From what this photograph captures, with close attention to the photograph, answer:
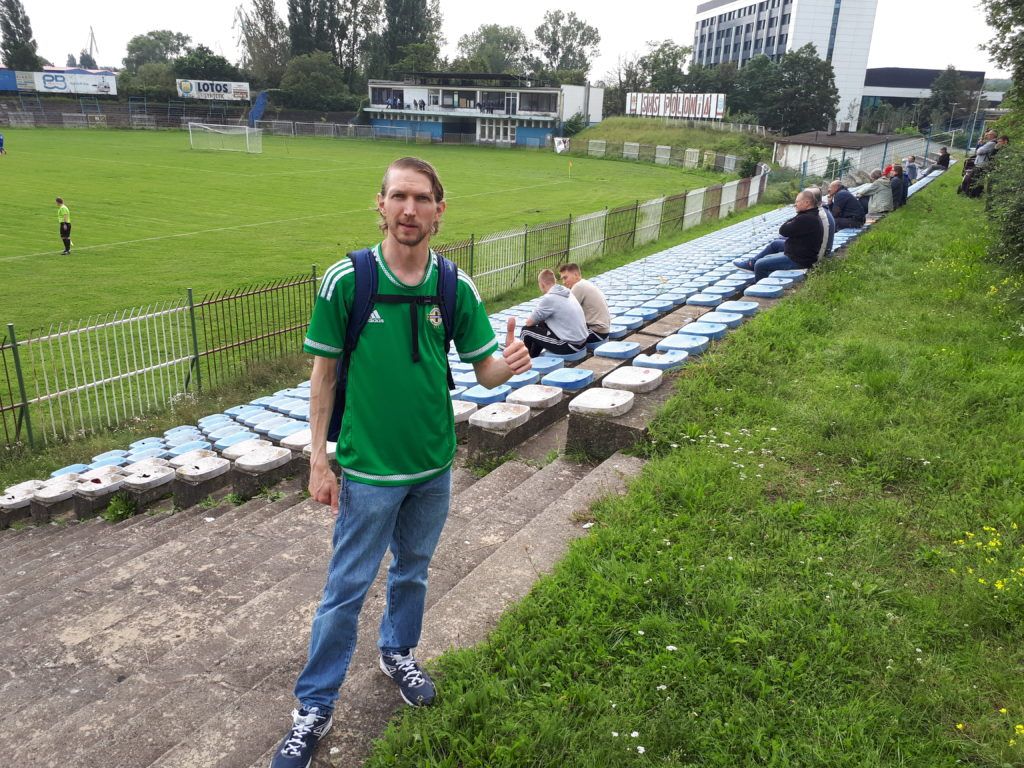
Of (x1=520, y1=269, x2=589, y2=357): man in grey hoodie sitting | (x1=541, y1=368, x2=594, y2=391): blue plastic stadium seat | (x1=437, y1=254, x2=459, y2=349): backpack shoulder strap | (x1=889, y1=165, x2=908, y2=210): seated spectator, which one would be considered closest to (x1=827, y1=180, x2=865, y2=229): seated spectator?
(x1=889, y1=165, x2=908, y2=210): seated spectator

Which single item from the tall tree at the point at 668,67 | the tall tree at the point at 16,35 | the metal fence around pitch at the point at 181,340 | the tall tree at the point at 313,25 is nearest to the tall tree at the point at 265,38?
the tall tree at the point at 313,25

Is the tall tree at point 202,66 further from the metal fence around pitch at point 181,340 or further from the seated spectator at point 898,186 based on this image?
the seated spectator at point 898,186

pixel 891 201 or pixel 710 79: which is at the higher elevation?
pixel 710 79

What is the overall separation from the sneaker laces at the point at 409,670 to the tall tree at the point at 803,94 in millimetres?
73848

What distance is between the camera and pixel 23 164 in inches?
1449

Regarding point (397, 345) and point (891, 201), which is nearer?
point (397, 345)

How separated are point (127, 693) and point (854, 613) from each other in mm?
3109

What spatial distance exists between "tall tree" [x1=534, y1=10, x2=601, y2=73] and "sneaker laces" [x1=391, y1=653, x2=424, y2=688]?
11658cm

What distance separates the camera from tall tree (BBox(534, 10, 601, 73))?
10956 centimetres

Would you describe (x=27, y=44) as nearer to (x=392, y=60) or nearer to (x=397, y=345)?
(x=392, y=60)

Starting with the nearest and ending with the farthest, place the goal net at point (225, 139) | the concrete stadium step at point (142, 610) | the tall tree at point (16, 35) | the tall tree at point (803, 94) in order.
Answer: the concrete stadium step at point (142, 610)
the goal net at point (225, 139)
the tall tree at point (803, 94)
the tall tree at point (16, 35)

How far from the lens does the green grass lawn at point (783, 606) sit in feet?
8.57

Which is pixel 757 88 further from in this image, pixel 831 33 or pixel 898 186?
pixel 898 186

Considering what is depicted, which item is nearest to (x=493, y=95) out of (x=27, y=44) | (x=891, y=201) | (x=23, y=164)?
(x=23, y=164)
